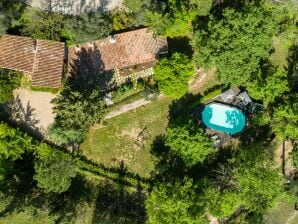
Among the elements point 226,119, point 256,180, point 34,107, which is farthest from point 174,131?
point 34,107

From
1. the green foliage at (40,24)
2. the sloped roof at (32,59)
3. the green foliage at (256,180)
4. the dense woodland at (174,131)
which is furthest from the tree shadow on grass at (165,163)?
the green foliage at (40,24)

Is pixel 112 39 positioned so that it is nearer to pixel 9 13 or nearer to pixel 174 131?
pixel 9 13

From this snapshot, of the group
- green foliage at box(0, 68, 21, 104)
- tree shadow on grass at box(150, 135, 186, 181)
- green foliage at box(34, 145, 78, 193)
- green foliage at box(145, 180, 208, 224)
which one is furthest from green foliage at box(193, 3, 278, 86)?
green foliage at box(0, 68, 21, 104)

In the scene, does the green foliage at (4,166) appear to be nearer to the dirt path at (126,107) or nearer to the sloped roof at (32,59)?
the sloped roof at (32,59)

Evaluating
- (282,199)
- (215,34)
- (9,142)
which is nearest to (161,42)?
(215,34)

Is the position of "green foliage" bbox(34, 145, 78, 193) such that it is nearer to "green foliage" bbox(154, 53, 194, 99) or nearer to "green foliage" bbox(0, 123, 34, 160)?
"green foliage" bbox(0, 123, 34, 160)

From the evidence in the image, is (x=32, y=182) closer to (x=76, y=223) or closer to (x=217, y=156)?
(x=76, y=223)
